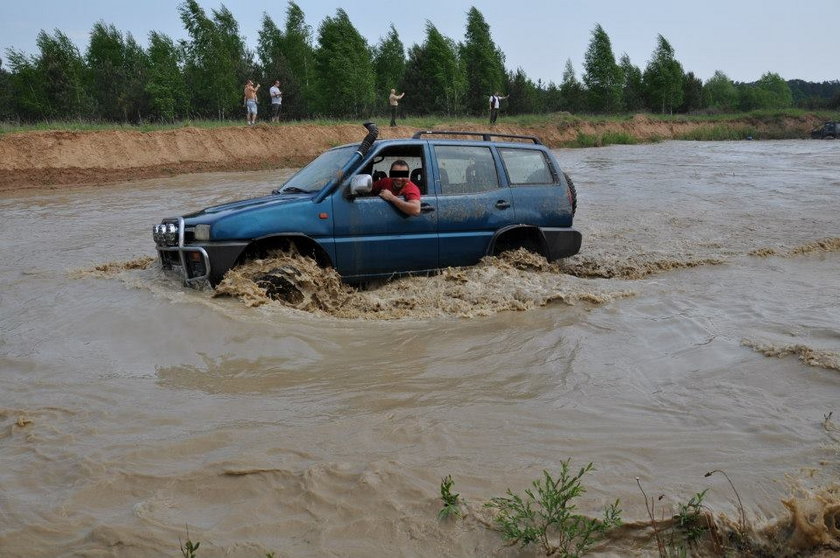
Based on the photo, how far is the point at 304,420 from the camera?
4.02 m

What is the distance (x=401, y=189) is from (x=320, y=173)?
2.85 feet

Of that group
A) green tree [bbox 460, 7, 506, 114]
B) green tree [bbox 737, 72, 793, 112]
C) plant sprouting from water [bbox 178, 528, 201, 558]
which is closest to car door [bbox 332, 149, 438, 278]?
plant sprouting from water [bbox 178, 528, 201, 558]

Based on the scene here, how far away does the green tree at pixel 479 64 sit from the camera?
49344 millimetres

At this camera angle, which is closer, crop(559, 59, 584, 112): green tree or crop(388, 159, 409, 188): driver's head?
crop(388, 159, 409, 188): driver's head

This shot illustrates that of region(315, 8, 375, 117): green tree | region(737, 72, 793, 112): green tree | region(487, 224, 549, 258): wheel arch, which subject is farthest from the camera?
region(737, 72, 793, 112): green tree

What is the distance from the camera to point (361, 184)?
6.37 meters

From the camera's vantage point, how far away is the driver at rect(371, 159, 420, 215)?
6719 millimetres

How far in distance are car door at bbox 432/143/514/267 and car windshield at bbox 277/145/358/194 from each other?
0.97 meters

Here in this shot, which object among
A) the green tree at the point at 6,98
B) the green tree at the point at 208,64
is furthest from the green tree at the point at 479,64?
the green tree at the point at 6,98

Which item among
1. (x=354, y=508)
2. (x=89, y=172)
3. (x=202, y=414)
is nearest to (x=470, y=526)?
(x=354, y=508)

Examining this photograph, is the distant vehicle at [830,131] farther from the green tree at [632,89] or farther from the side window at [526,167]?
the side window at [526,167]

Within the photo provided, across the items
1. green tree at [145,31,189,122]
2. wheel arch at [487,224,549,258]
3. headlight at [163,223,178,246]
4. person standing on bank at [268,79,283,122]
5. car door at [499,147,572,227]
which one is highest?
green tree at [145,31,189,122]

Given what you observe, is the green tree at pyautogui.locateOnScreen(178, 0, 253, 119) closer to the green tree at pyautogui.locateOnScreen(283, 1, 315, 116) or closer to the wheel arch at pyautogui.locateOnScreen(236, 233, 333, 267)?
the green tree at pyautogui.locateOnScreen(283, 1, 315, 116)

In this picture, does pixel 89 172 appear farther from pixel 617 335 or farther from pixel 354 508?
pixel 354 508
